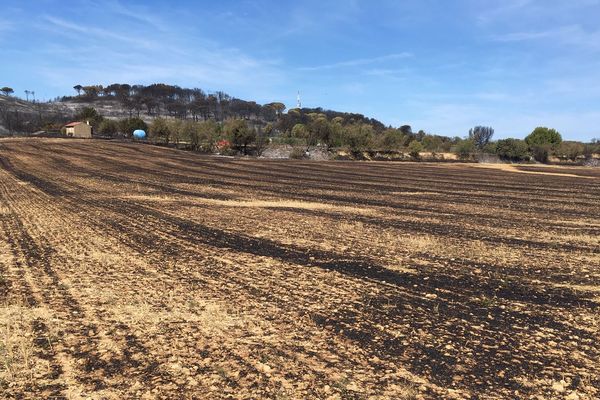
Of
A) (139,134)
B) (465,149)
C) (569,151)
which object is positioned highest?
(569,151)

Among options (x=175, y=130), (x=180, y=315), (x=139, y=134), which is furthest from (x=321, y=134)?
(x=180, y=315)

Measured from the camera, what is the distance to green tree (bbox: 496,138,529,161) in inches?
3369

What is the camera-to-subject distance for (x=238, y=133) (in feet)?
213

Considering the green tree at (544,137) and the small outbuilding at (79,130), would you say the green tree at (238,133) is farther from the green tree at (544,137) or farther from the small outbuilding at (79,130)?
the green tree at (544,137)

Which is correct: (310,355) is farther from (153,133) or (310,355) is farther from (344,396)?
(153,133)

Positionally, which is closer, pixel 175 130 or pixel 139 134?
pixel 175 130

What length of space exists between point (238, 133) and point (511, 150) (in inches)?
2269

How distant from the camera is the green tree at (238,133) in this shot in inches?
2557

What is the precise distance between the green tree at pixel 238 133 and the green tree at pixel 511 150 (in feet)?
176

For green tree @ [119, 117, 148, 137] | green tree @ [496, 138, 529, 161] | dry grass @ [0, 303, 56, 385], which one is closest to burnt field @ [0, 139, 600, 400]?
dry grass @ [0, 303, 56, 385]

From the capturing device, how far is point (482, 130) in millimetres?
158625

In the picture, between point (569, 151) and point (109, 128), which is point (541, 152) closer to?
point (569, 151)

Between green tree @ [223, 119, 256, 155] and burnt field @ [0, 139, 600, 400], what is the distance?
53.9m

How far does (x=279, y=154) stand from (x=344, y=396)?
64492 mm
